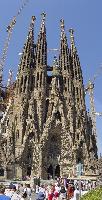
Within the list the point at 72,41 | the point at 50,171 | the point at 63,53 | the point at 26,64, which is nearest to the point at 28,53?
the point at 26,64

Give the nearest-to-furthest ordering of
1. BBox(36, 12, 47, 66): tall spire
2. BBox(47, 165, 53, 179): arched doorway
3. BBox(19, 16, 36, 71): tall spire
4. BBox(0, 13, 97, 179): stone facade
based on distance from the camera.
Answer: BBox(0, 13, 97, 179): stone facade
BBox(47, 165, 53, 179): arched doorway
BBox(19, 16, 36, 71): tall spire
BBox(36, 12, 47, 66): tall spire

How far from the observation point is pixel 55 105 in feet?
200

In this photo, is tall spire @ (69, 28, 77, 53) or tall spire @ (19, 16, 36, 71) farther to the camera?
tall spire @ (69, 28, 77, 53)

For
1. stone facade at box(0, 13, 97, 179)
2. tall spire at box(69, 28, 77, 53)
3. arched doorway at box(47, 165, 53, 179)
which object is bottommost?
arched doorway at box(47, 165, 53, 179)

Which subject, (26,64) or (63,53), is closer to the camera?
(26,64)

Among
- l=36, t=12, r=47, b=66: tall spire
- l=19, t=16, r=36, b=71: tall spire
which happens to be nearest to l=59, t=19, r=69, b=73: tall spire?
l=36, t=12, r=47, b=66: tall spire

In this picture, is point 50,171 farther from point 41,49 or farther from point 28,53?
point 41,49

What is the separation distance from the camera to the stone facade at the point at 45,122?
56.0 m

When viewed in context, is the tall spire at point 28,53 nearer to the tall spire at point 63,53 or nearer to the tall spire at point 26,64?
the tall spire at point 26,64

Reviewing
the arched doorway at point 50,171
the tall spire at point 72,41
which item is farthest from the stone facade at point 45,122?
the tall spire at point 72,41

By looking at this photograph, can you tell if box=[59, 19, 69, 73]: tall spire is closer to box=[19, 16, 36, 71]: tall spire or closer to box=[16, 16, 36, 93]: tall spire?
box=[16, 16, 36, 93]: tall spire

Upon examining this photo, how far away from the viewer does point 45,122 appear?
59.4m

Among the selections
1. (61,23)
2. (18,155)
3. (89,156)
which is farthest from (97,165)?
(61,23)

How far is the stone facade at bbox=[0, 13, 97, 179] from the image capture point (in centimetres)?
5600
